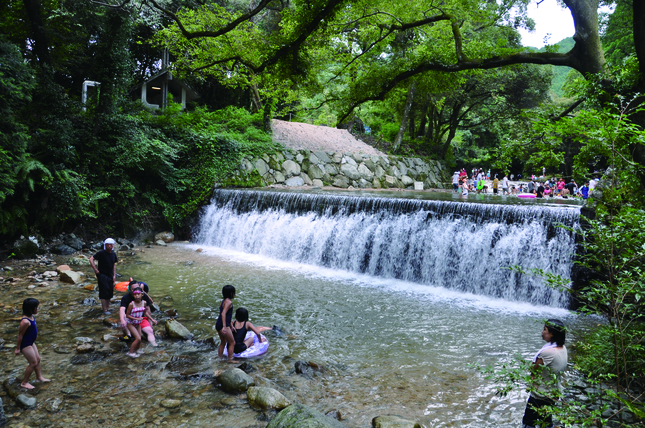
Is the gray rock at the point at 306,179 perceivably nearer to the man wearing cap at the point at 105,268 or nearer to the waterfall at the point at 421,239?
the waterfall at the point at 421,239

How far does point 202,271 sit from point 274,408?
649 cm

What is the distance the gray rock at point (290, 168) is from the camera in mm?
18875

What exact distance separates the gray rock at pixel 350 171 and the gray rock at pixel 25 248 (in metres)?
13.9

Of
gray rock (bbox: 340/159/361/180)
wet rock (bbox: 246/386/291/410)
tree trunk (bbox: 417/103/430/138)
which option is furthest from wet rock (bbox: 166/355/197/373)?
tree trunk (bbox: 417/103/430/138)

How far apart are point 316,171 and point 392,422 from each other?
16.9 meters

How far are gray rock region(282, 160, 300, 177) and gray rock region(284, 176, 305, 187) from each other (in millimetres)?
267

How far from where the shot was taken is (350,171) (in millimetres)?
20750

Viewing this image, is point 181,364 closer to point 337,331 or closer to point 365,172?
point 337,331

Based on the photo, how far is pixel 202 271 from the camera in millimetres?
9758

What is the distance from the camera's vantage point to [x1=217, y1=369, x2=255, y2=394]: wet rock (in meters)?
4.14

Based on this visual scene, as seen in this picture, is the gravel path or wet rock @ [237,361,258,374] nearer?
wet rock @ [237,361,258,374]

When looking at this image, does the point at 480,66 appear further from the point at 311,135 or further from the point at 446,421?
the point at 311,135

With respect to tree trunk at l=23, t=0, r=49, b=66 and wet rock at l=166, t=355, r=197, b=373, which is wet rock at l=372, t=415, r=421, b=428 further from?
tree trunk at l=23, t=0, r=49, b=66

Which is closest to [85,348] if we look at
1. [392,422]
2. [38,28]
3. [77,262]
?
[392,422]
